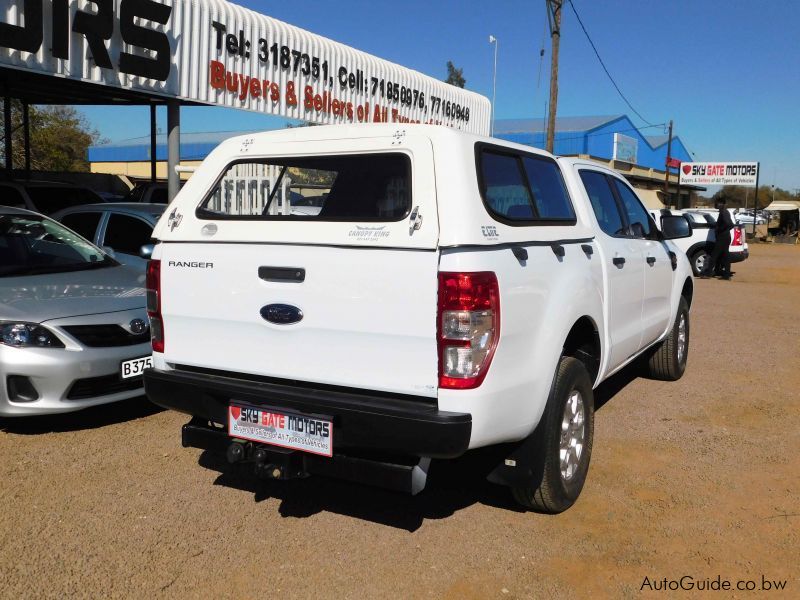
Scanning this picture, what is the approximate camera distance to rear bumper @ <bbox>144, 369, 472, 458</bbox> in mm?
2920

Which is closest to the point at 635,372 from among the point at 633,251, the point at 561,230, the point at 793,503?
the point at 633,251

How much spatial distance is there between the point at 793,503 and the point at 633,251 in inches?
72.4

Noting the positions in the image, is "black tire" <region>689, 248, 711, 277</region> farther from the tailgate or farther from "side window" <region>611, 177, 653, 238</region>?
the tailgate

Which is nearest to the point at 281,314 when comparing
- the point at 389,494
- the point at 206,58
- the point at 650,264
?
the point at 389,494

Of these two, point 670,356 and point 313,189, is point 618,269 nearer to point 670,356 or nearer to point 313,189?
point 313,189

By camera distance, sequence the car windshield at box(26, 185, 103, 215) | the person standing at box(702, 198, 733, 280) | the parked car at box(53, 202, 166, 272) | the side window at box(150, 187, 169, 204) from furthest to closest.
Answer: the person standing at box(702, 198, 733, 280), the side window at box(150, 187, 169, 204), the car windshield at box(26, 185, 103, 215), the parked car at box(53, 202, 166, 272)

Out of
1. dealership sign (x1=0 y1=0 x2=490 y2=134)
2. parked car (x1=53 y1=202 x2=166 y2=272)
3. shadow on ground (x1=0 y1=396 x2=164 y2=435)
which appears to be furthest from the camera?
dealership sign (x1=0 y1=0 x2=490 y2=134)

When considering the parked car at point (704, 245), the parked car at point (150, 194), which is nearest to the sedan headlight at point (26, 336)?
the parked car at point (150, 194)

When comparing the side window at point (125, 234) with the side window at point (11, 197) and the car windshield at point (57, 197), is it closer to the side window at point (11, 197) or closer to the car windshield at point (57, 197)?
the side window at point (11, 197)

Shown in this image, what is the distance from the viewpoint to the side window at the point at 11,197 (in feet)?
34.8

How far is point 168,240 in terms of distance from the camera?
361 cm

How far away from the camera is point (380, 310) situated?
3035mm

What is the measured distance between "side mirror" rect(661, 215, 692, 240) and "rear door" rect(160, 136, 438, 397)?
298 cm

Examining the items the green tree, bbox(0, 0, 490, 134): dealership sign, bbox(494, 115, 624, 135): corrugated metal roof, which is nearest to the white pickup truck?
bbox(0, 0, 490, 134): dealership sign
